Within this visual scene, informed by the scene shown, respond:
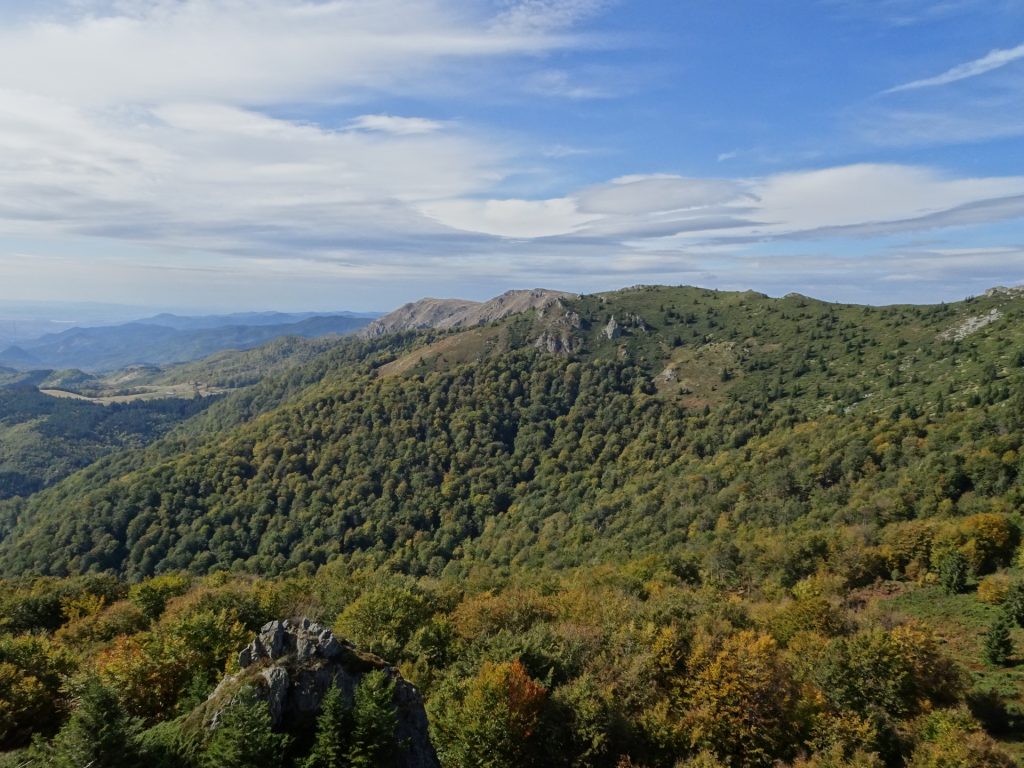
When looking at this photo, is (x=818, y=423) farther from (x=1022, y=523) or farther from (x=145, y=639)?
(x=145, y=639)

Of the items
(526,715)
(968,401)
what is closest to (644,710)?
(526,715)

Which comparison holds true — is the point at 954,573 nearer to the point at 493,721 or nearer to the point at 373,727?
the point at 493,721

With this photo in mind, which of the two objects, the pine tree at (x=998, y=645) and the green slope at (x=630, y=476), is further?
the green slope at (x=630, y=476)

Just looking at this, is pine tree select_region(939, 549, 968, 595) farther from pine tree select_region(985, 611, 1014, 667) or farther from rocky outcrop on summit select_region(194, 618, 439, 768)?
rocky outcrop on summit select_region(194, 618, 439, 768)

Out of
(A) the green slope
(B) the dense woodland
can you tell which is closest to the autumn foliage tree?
(B) the dense woodland

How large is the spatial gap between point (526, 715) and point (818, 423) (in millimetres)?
129683

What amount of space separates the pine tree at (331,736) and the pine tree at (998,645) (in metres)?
45.4

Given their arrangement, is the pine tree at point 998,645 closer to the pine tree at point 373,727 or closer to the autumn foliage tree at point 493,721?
the autumn foliage tree at point 493,721

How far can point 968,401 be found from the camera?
363 feet

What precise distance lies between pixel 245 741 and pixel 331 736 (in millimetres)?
3747

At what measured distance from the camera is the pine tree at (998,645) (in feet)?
130

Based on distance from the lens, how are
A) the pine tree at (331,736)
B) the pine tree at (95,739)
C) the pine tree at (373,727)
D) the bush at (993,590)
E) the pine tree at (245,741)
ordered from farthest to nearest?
the bush at (993,590) → the pine tree at (373,727) → the pine tree at (331,736) → the pine tree at (245,741) → the pine tree at (95,739)

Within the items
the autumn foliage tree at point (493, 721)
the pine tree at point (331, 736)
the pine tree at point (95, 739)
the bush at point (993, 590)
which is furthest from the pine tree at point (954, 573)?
the pine tree at point (95, 739)

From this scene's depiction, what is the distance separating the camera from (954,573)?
53.6m
